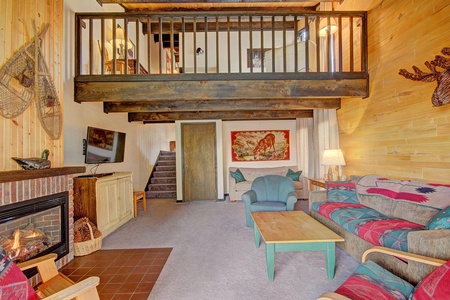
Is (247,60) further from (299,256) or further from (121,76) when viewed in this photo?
(299,256)

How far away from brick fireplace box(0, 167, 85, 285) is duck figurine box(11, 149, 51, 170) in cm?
6

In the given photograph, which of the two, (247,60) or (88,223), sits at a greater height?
(247,60)

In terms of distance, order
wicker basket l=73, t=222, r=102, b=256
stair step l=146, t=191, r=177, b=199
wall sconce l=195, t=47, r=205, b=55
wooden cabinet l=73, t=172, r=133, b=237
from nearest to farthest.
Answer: wicker basket l=73, t=222, r=102, b=256, wooden cabinet l=73, t=172, r=133, b=237, stair step l=146, t=191, r=177, b=199, wall sconce l=195, t=47, r=205, b=55

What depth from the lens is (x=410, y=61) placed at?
9.09ft

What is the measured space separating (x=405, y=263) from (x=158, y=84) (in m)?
3.48

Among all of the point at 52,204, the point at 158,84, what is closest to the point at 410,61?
the point at 158,84

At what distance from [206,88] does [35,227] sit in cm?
263

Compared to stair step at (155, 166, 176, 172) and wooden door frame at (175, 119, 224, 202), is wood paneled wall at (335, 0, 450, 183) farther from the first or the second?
stair step at (155, 166, 176, 172)

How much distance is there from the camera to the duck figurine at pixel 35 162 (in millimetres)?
2055

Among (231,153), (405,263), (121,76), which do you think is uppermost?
(121,76)

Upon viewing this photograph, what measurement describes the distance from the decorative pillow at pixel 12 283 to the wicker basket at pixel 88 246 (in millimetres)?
1734

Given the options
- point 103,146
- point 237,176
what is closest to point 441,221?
point 237,176

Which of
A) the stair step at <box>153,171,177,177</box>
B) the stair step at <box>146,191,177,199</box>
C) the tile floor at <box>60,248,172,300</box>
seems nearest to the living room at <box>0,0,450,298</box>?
the tile floor at <box>60,248,172,300</box>

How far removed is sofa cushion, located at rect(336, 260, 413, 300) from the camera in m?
1.29
